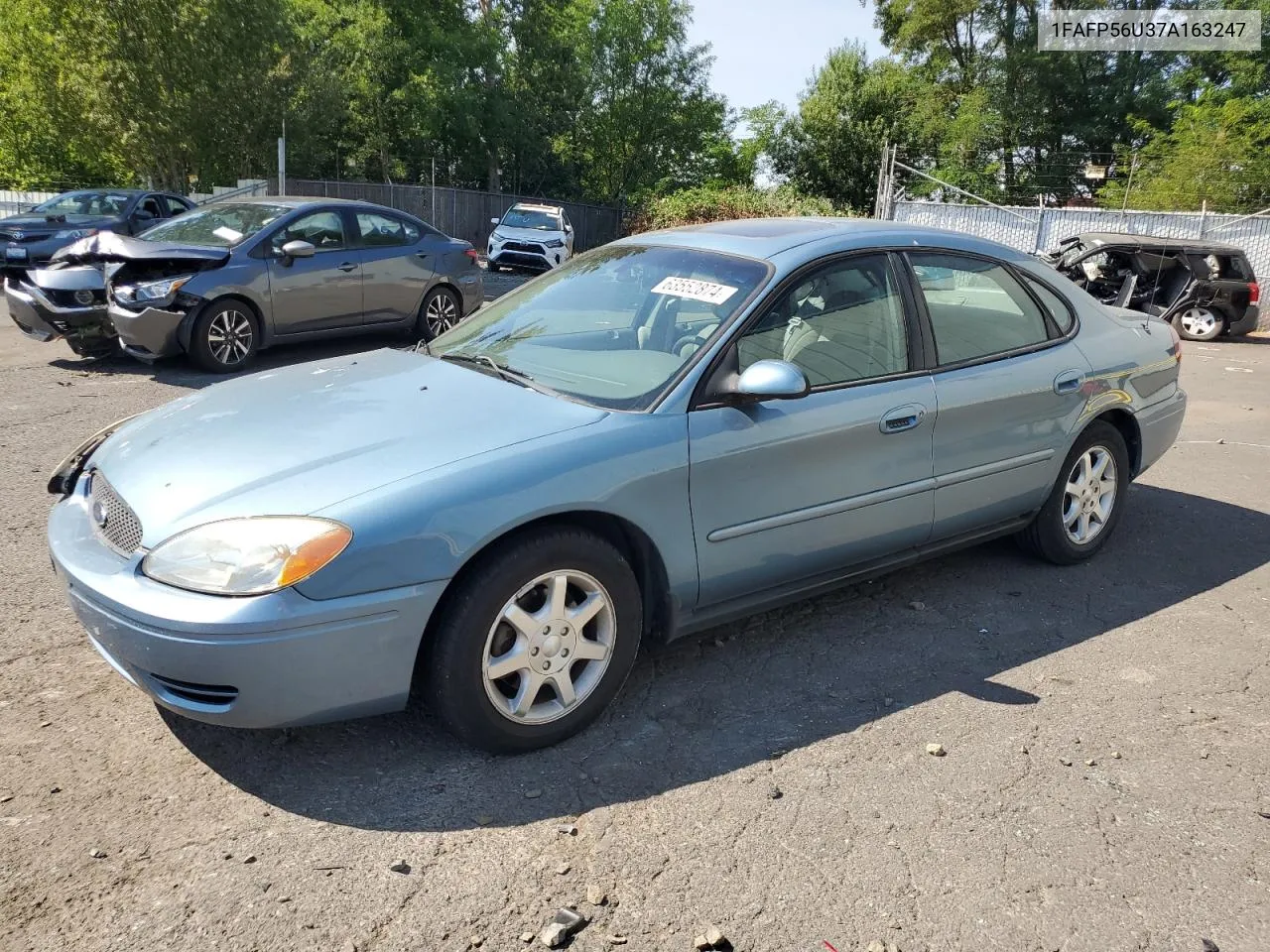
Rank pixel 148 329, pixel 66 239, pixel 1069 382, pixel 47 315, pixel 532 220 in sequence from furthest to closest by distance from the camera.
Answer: pixel 532 220 < pixel 66 239 < pixel 47 315 < pixel 148 329 < pixel 1069 382

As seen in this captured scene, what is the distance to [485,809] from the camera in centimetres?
286

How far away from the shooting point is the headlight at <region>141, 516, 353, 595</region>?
2678 mm

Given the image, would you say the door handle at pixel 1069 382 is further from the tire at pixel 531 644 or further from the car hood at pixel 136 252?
the car hood at pixel 136 252

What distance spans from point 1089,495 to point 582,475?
298 cm

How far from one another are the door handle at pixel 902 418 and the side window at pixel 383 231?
23.7 feet

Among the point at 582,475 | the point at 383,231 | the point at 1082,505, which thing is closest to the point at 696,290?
the point at 582,475

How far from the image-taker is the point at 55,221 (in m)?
15.6

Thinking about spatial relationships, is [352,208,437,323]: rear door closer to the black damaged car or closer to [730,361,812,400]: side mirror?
the black damaged car

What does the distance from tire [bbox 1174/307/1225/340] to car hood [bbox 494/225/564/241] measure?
12.5m

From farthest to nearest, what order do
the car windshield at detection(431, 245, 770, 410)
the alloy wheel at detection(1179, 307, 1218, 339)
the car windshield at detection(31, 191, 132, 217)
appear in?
the car windshield at detection(31, 191, 132, 217) < the alloy wheel at detection(1179, 307, 1218, 339) < the car windshield at detection(431, 245, 770, 410)

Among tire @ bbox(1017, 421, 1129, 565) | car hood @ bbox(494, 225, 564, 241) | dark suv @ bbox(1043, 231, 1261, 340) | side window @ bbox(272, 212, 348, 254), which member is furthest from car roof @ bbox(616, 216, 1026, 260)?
car hood @ bbox(494, 225, 564, 241)

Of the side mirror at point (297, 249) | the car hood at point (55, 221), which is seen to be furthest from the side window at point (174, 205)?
the side mirror at point (297, 249)

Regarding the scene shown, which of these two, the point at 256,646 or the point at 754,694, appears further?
the point at 754,694

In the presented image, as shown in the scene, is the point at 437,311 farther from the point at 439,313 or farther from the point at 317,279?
the point at 317,279
